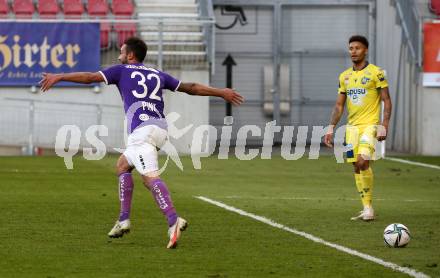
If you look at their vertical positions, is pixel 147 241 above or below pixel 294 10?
below

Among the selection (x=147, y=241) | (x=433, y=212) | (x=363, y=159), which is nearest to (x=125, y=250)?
(x=147, y=241)

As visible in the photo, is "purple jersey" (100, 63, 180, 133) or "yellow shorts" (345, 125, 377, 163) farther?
"yellow shorts" (345, 125, 377, 163)

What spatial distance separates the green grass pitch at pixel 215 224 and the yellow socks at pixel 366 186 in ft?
0.82

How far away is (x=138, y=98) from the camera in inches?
446

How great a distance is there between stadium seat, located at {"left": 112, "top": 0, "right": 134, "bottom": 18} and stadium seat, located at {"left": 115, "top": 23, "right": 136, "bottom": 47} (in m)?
1.22

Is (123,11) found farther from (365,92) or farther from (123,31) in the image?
(365,92)

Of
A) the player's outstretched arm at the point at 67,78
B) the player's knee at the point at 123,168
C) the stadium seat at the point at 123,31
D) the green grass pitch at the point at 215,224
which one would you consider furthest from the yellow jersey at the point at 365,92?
the stadium seat at the point at 123,31

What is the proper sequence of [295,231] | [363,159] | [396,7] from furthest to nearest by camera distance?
[396,7], [363,159], [295,231]

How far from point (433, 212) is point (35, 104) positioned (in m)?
15.2

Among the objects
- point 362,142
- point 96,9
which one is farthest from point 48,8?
point 362,142

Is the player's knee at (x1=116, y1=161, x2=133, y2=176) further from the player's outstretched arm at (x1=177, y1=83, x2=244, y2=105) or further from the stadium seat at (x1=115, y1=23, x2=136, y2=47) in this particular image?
the stadium seat at (x1=115, y1=23, x2=136, y2=47)

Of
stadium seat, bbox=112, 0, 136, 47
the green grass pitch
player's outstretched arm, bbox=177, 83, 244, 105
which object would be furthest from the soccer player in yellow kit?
stadium seat, bbox=112, 0, 136, 47

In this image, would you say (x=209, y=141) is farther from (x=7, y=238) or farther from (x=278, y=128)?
(x=7, y=238)

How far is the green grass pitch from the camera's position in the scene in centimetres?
979
